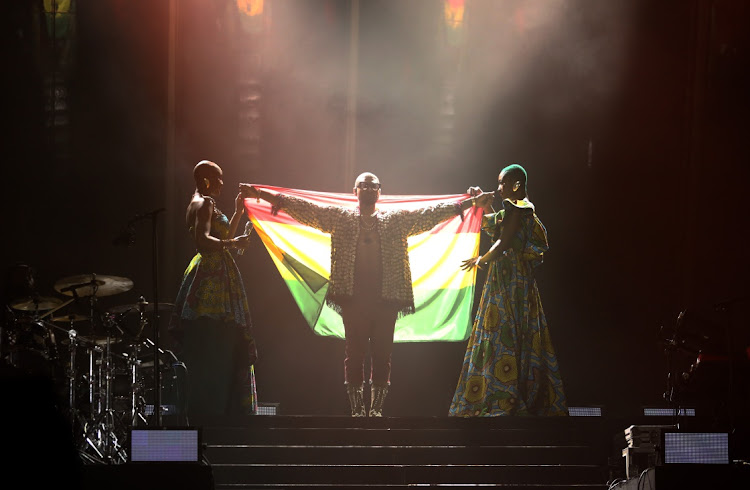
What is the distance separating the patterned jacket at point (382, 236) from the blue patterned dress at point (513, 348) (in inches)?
23.5

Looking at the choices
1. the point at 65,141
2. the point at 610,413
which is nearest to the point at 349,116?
the point at 65,141

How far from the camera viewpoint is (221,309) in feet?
22.1

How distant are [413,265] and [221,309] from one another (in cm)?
195

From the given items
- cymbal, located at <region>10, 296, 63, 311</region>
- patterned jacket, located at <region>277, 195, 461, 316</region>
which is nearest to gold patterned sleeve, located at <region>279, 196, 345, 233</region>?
patterned jacket, located at <region>277, 195, 461, 316</region>

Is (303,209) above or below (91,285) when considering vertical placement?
above

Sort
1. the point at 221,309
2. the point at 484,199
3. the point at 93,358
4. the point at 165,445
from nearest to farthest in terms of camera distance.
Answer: the point at 165,445 → the point at 221,309 → the point at 93,358 → the point at 484,199

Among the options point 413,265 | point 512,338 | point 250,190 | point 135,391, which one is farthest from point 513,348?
point 135,391

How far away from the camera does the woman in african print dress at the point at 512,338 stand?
6.71 meters

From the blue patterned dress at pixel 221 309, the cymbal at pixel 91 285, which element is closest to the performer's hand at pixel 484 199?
the blue patterned dress at pixel 221 309

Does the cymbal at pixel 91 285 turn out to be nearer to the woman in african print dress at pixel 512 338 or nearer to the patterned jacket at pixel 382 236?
the patterned jacket at pixel 382 236

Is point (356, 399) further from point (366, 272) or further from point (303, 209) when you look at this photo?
point (303, 209)

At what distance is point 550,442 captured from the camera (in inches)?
235

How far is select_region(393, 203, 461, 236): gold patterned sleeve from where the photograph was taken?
7.14 m

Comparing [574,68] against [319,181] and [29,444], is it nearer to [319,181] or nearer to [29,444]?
[319,181]
